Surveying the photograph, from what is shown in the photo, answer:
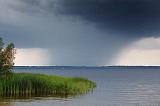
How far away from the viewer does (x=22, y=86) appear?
7331 centimetres

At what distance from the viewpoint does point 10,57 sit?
254 feet

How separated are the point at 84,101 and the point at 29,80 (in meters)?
10.7

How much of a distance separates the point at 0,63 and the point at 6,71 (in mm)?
1870

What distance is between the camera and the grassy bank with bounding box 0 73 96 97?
237ft

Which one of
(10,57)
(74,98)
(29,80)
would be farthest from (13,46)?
(74,98)

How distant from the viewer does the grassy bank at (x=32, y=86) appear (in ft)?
237

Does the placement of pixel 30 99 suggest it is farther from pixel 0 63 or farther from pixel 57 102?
pixel 0 63

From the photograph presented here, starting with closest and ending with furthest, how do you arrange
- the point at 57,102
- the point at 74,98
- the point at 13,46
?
the point at 57,102 → the point at 74,98 → the point at 13,46

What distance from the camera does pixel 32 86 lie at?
74.2 metres

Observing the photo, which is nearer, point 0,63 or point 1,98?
point 1,98

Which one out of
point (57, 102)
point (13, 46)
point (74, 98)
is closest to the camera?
point (57, 102)

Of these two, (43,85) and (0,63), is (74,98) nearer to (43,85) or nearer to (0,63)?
(43,85)

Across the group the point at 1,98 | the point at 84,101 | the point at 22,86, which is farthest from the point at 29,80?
the point at 84,101

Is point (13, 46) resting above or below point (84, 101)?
above
